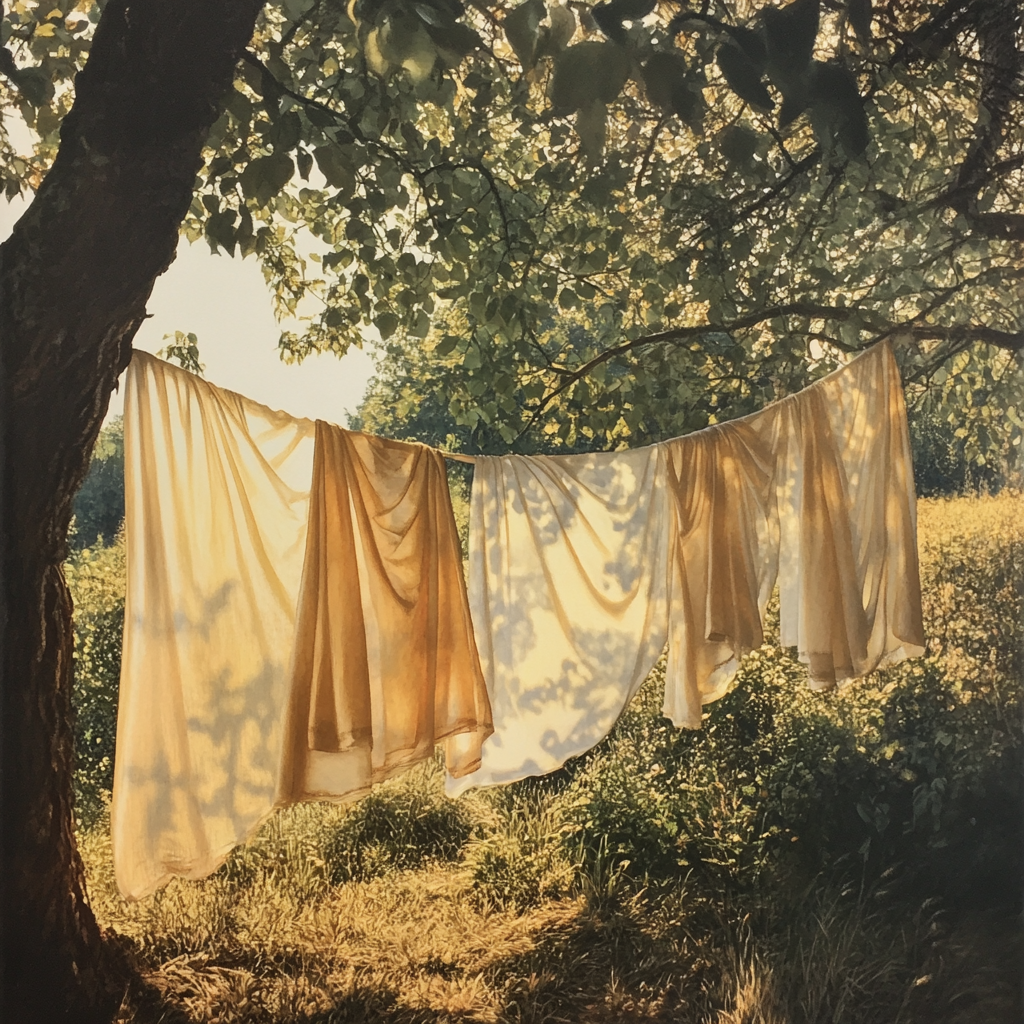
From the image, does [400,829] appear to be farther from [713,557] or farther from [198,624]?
[713,557]

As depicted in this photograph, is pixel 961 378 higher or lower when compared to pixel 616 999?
higher

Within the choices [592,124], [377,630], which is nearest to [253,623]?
[377,630]

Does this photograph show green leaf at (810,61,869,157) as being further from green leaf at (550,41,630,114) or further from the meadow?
the meadow

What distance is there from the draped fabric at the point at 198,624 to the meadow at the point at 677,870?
23 cm

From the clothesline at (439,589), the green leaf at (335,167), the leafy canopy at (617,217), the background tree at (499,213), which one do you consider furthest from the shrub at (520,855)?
the green leaf at (335,167)

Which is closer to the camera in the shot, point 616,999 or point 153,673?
point 153,673

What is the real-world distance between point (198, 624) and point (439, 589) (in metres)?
0.42

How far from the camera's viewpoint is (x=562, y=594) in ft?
5.72

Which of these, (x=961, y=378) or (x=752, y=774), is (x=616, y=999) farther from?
(x=961, y=378)

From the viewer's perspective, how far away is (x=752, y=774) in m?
2.00

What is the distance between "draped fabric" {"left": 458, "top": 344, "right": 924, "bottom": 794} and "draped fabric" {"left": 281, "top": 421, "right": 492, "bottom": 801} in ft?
0.44

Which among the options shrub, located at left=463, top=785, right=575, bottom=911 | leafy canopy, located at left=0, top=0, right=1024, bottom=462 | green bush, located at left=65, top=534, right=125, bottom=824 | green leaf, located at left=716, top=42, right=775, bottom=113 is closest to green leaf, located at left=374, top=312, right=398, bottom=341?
leafy canopy, located at left=0, top=0, right=1024, bottom=462

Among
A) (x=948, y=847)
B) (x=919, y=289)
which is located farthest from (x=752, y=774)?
(x=919, y=289)

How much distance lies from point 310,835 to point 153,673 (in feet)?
1.80
